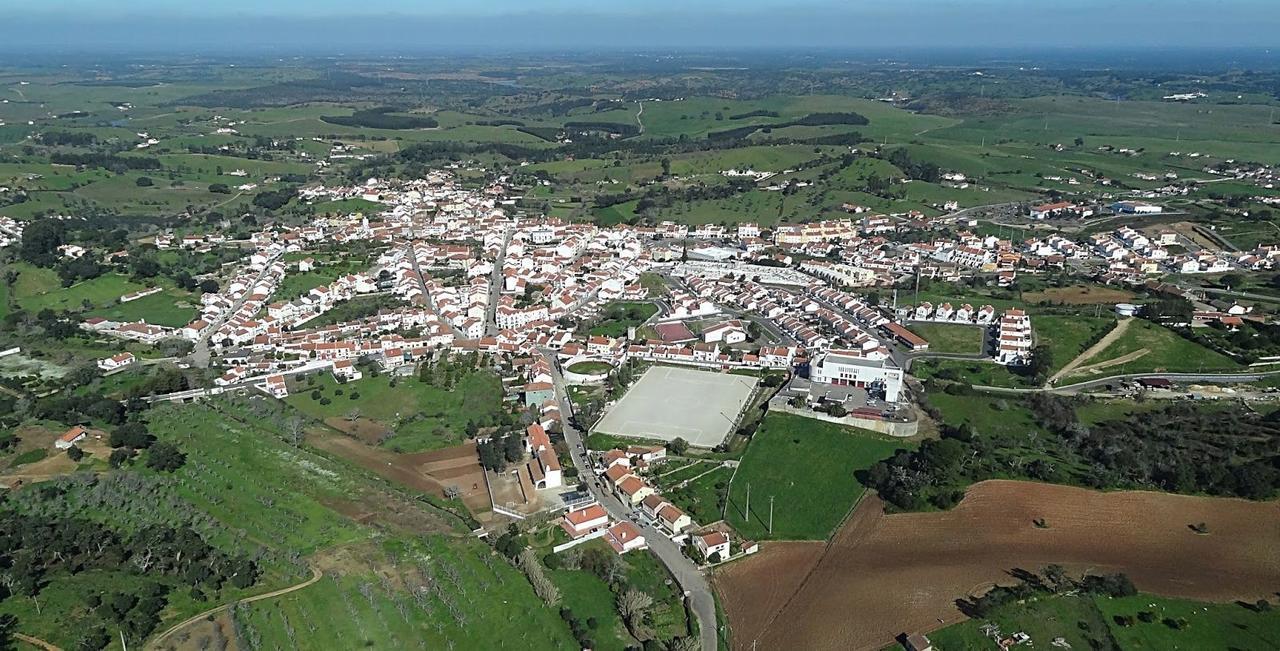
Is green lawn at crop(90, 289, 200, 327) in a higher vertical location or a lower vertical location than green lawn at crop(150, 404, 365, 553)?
higher

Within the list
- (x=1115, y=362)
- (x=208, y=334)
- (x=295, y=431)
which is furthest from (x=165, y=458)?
(x=1115, y=362)

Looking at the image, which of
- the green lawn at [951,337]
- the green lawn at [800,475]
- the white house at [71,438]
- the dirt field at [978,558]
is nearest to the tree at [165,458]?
the white house at [71,438]

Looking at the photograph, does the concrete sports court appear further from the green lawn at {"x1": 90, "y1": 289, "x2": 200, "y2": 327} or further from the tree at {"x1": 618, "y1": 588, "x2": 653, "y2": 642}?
the green lawn at {"x1": 90, "y1": 289, "x2": 200, "y2": 327}

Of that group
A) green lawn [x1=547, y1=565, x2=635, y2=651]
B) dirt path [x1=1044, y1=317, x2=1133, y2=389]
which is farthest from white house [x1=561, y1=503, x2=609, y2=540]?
dirt path [x1=1044, y1=317, x2=1133, y2=389]

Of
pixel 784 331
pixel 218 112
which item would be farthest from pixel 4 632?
pixel 218 112

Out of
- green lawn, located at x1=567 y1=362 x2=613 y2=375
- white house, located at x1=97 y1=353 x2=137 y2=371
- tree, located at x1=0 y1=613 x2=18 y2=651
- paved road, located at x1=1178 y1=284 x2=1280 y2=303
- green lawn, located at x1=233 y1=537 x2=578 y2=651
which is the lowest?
tree, located at x1=0 y1=613 x2=18 y2=651
